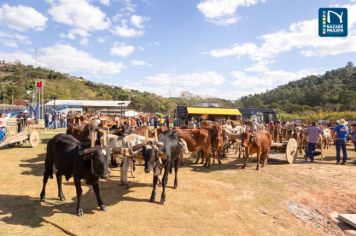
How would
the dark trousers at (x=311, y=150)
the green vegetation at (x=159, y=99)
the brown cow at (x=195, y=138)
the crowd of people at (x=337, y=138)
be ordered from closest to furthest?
the brown cow at (x=195, y=138)
the crowd of people at (x=337, y=138)
the dark trousers at (x=311, y=150)
the green vegetation at (x=159, y=99)

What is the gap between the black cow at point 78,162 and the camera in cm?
657

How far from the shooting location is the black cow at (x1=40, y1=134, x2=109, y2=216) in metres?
6.57

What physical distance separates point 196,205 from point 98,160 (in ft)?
9.05

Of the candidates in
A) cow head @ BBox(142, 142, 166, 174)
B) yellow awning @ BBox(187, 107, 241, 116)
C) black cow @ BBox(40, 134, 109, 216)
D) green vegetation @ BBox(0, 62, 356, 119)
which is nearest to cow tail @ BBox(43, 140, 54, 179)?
black cow @ BBox(40, 134, 109, 216)

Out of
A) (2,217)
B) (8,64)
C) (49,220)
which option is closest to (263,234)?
(49,220)

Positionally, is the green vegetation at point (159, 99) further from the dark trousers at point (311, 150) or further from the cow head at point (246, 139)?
the cow head at point (246, 139)

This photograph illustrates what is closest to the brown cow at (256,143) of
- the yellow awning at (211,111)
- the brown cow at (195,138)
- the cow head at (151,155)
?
the brown cow at (195,138)

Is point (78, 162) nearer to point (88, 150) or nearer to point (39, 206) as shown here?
point (88, 150)

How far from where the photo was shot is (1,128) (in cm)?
1631

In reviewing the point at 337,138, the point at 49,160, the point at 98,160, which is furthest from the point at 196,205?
the point at 337,138

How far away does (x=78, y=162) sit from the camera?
274 inches

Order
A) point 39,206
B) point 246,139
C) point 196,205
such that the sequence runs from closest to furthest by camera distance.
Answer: point 39,206 < point 196,205 < point 246,139

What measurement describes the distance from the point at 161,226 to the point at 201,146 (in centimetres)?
588

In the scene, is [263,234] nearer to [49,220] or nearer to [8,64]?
[49,220]
